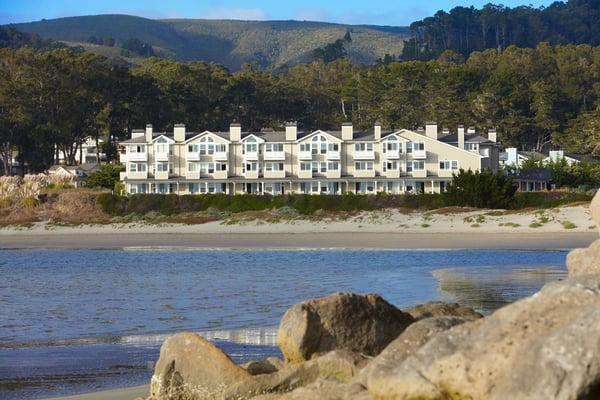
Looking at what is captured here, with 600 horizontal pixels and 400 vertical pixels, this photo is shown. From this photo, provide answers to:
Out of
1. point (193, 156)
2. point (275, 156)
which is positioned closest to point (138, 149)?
point (193, 156)

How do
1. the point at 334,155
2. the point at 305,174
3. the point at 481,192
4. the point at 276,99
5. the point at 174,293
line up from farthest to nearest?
the point at 276,99
the point at 305,174
the point at 334,155
the point at 481,192
the point at 174,293

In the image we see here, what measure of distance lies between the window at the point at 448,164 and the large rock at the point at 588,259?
7172 cm

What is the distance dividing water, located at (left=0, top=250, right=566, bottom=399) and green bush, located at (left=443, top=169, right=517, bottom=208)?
56.7 feet

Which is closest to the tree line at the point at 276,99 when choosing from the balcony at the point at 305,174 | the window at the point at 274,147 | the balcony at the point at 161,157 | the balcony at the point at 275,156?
the balcony at the point at 161,157

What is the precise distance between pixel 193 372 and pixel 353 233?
40027 mm

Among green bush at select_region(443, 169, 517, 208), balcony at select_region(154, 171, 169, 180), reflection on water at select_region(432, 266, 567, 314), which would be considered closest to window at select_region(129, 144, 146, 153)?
balcony at select_region(154, 171, 169, 180)

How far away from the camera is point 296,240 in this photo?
48750 millimetres

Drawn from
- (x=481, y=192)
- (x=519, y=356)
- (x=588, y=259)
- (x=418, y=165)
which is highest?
(x=418, y=165)

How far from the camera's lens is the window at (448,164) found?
82500 mm

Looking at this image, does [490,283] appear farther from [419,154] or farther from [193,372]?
[419,154]

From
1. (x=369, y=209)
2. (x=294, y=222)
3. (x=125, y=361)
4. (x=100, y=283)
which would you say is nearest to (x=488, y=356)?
(x=125, y=361)

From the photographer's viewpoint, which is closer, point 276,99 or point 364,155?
point 364,155

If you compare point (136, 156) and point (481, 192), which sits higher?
point (136, 156)

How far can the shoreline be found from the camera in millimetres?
44000
